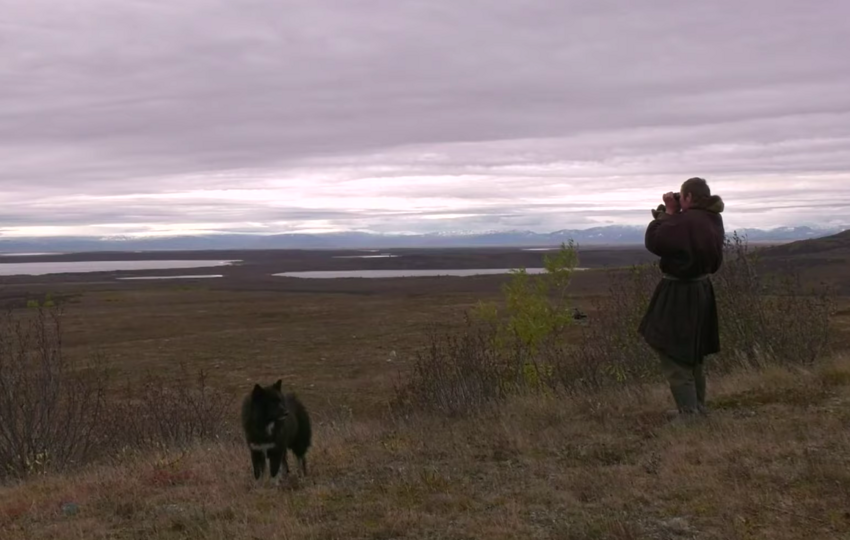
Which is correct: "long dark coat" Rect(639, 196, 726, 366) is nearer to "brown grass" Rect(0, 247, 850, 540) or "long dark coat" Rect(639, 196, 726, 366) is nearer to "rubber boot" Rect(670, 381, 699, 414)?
"rubber boot" Rect(670, 381, 699, 414)

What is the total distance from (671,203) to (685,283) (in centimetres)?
84

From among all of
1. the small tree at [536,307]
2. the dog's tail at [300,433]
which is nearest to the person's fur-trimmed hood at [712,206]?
the dog's tail at [300,433]

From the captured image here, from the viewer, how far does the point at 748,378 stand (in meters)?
10.6

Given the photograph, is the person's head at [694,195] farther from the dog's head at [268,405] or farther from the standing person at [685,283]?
the dog's head at [268,405]

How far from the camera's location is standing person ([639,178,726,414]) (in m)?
7.82

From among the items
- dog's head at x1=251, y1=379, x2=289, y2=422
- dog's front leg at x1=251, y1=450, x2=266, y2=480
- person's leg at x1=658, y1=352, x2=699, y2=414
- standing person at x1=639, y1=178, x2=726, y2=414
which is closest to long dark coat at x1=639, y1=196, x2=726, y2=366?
standing person at x1=639, y1=178, x2=726, y2=414

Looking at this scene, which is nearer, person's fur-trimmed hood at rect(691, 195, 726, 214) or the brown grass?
the brown grass

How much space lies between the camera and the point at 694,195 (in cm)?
802

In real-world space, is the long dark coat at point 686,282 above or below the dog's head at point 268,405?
above

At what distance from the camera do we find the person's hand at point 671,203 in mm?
7969

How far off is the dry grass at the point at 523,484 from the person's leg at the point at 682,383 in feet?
0.90

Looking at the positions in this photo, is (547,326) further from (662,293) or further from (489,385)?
(662,293)

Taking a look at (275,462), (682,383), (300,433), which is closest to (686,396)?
(682,383)

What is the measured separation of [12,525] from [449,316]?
5332 cm
